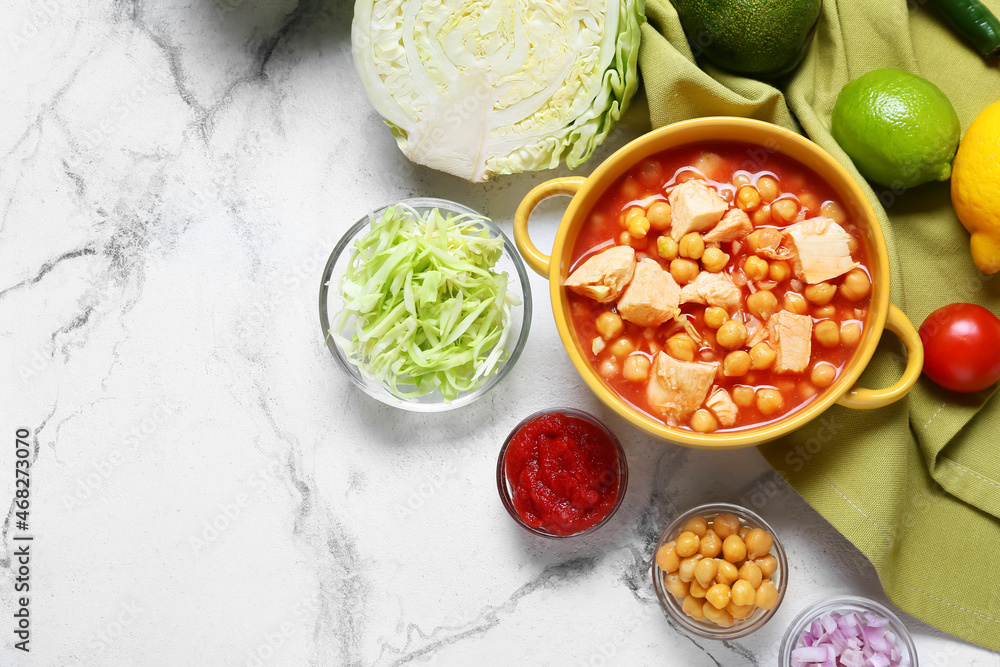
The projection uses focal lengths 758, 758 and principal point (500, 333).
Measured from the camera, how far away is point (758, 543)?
294 centimetres

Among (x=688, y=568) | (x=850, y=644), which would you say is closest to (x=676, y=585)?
(x=688, y=568)

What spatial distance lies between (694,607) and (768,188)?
161 cm

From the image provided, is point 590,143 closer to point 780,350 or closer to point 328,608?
point 780,350

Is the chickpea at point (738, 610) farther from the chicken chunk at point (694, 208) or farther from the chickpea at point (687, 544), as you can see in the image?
the chicken chunk at point (694, 208)

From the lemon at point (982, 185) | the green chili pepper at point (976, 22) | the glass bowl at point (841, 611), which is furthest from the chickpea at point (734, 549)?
the green chili pepper at point (976, 22)

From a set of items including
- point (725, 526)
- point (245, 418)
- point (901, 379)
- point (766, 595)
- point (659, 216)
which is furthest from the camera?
point (245, 418)

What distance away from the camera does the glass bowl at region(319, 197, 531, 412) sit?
306 centimetres

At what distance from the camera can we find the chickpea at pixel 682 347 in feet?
8.91

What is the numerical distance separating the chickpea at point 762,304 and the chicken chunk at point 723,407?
1.03ft

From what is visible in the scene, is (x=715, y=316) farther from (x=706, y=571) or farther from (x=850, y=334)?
(x=706, y=571)

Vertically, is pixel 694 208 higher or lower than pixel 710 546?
higher

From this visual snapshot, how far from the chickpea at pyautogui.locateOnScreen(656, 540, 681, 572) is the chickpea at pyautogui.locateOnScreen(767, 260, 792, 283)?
1.10 metres

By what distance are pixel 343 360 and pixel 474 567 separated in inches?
41.0

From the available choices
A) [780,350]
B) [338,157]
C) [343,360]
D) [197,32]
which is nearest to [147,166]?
[197,32]
